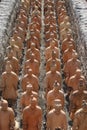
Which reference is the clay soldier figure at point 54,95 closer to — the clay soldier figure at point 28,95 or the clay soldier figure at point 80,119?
the clay soldier figure at point 28,95

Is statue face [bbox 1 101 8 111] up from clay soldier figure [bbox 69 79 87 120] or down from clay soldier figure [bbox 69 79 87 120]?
up

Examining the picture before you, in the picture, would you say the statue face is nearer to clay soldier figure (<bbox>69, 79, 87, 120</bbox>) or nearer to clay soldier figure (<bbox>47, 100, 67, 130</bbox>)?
clay soldier figure (<bbox>47, 100, 67, 130</bbox>)

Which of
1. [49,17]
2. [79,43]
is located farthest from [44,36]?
[79,43]

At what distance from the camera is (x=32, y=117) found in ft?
48.4

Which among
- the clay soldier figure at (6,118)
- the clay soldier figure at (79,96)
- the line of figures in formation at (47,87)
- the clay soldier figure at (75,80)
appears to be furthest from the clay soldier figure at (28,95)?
the clay soldier figure at (75,80)

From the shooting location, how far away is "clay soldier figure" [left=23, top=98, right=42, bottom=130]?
1462 centimetres

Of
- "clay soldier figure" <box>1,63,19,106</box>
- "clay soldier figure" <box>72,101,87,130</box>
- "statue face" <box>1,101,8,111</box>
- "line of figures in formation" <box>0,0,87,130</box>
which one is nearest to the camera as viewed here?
"statue face" <box>1,101,8,111</box>

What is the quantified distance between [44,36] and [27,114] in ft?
46.2

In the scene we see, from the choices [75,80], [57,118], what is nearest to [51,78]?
[75,80]

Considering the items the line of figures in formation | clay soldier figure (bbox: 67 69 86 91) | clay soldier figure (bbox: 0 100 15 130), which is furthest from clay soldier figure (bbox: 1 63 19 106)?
clay soldier figure (bbox: 0 100 15 130)

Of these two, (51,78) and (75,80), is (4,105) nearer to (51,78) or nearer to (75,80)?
(51,78)

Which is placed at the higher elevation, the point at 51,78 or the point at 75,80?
the point at 51,78

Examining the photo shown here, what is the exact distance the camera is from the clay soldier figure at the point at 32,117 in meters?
14.6

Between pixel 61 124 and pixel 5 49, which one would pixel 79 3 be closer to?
pixel 5 49
